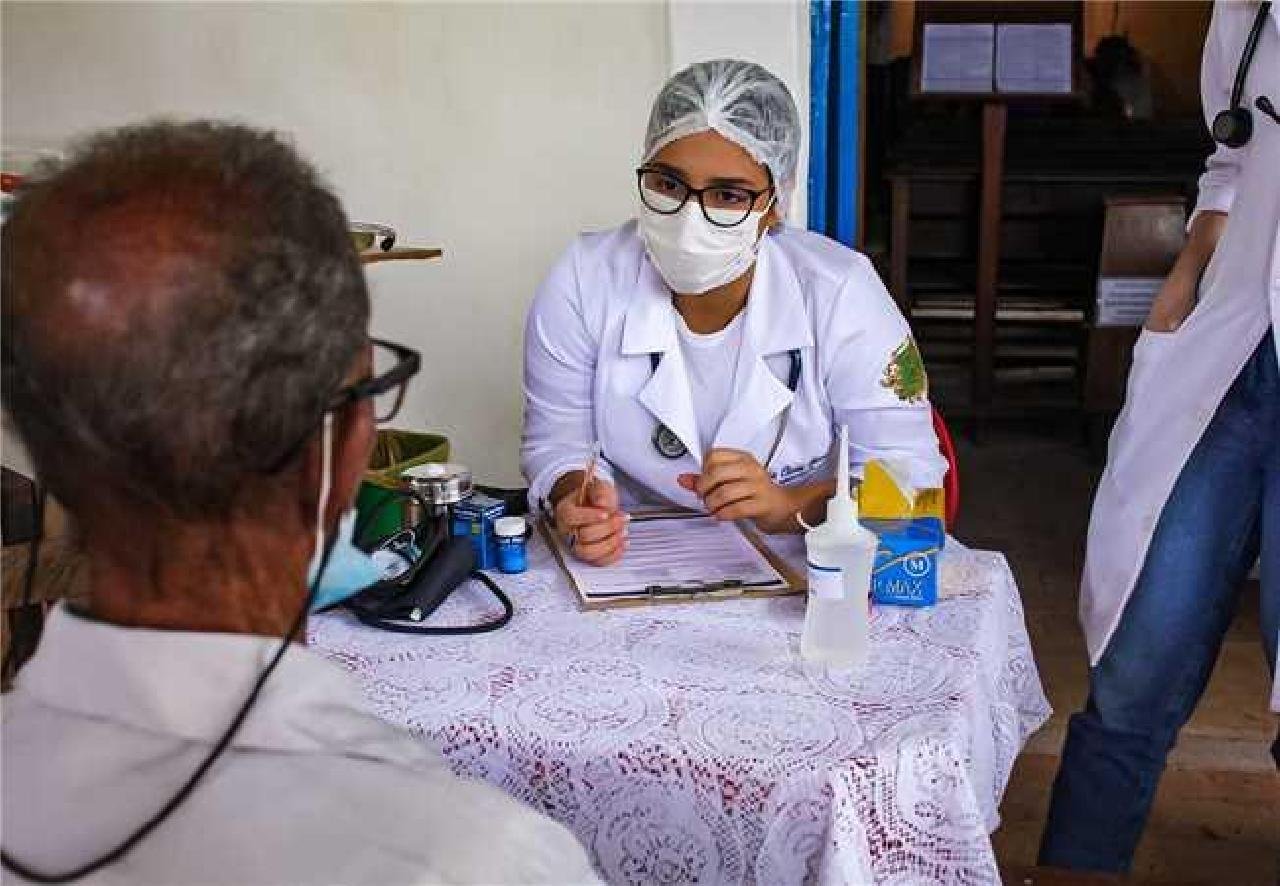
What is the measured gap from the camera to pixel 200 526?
78 centimetres

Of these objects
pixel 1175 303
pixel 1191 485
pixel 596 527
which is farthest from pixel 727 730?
pixel 1175 303

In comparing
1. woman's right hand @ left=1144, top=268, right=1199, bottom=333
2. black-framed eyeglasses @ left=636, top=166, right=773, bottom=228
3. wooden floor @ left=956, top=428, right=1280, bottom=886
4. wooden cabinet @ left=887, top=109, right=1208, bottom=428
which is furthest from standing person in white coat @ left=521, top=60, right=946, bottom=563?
wooden cabinet @ left=887, top=109, right=1208, bottom=428

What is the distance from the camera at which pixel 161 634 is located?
785 millimetres

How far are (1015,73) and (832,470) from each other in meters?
3.59

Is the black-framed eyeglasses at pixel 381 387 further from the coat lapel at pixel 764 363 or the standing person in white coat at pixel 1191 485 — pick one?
the standing person in white coat at pixel 1191 485

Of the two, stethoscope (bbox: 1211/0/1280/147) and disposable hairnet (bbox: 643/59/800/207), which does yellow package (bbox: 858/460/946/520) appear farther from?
stethoscope (bbox: 1211/0/1280/147)

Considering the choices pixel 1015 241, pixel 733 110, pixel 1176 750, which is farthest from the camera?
pixel 1015 241

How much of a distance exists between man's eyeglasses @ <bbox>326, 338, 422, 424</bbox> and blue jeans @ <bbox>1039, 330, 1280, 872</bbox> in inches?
51.8

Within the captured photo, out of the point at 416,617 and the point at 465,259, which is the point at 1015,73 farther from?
the point at 416,617

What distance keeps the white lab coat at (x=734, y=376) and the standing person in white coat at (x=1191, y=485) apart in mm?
380

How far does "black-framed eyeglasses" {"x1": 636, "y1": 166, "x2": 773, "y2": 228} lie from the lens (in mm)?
1731

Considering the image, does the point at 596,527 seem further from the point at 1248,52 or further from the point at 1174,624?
the point at 1248,52

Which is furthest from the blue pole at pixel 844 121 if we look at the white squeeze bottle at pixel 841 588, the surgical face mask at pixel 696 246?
the white squeeze bottle at pixel 841 588

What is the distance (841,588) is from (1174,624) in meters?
0.87
